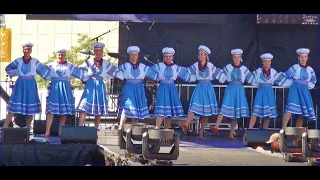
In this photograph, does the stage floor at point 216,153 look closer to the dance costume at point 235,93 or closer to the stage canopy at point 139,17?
the dance costume at point 235,93

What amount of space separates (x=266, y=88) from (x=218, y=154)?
2248 mm

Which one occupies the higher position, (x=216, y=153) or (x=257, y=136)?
(x=257, y=136)

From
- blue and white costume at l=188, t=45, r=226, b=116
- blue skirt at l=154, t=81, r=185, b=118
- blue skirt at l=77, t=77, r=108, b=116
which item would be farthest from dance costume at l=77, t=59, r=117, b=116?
blue and white costume at l=188, t=45, r=226, b=116

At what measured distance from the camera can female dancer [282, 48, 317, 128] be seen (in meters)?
10.5

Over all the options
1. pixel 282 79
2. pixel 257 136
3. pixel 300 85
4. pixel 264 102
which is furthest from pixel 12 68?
pixel 300 85

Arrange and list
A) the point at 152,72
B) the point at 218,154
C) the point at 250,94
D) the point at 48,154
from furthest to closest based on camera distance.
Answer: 1. the point at 250,94
2. the point at 152,72
3. the point at 218,154
4. the point at 48,154

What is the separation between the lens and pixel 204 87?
10445 millimetres

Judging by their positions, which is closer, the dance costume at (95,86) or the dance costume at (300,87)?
the dance costume at (95,86)

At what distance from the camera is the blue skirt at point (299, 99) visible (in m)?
10.5

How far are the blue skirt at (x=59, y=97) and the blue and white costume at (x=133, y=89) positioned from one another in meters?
0.76

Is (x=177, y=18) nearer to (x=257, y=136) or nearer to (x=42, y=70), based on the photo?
(x=42, y=70)

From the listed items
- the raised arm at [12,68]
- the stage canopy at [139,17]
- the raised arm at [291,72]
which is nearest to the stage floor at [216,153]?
the raised arm at [12,68]

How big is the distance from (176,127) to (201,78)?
1.37m
